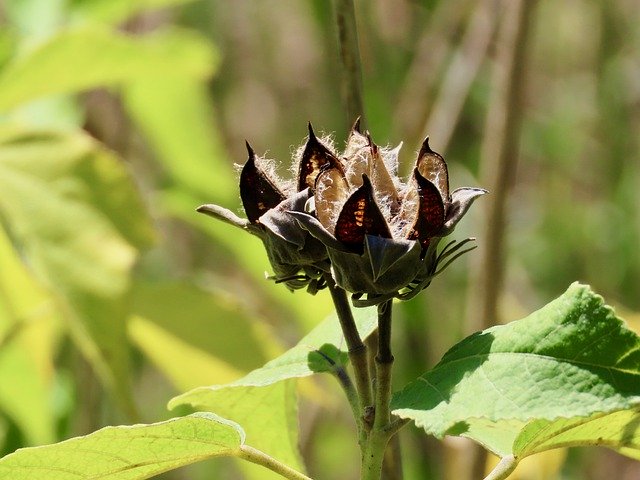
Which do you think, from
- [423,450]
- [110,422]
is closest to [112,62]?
[423,450]

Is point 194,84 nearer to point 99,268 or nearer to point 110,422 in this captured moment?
point 110,422

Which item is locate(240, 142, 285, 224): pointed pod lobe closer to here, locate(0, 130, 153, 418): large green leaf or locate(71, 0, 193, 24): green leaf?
locate(0, 130, 153, 418): large green leaf

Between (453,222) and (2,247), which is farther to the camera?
(2,247)

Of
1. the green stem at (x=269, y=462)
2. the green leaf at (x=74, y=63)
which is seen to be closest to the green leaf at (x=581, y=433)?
the green stem at (x=269, y=462)

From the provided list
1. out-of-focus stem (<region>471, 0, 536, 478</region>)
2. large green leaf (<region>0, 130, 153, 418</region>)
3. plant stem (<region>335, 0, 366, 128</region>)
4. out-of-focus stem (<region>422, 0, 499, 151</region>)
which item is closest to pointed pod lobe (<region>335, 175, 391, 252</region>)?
plant stem (<region>335, 0, 366, 128</region>)

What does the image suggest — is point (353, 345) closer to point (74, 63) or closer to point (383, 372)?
point (383, 372)

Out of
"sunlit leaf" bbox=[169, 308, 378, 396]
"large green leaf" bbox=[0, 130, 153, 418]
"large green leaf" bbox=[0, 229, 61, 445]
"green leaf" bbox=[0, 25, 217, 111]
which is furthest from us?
"large green leaf" bbox=[0, 229, 61, 445]

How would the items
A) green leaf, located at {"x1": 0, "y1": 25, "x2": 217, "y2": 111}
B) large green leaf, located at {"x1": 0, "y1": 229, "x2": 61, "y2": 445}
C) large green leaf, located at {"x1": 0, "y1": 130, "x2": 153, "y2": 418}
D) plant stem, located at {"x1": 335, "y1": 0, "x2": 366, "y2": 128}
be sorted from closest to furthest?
plant stem, located at {"x1": 335, "y1": 0, "x2": 366, "y2": 128}
large green leaf, located at {"x1": 0, "y1": 130, "x2": 153, "y2": 418}
green leaf, located at {"x1": 0, "y1": 25, "x2": 217, "y2": 111}
large green leaf, located at {"x1": 0, "y1": 229, "x2": 61, "y2": 445}
